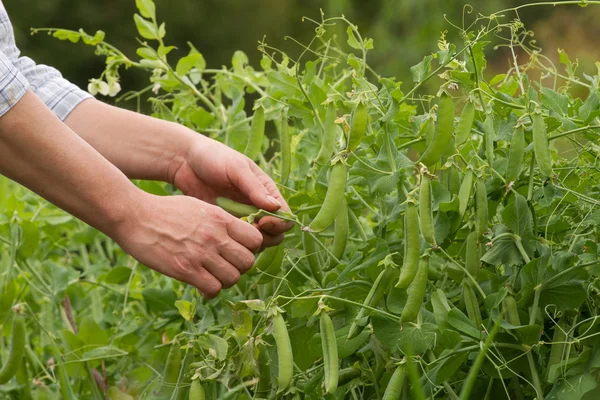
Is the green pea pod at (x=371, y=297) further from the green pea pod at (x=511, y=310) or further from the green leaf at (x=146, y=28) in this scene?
the green leaf at (x=146, y=28)

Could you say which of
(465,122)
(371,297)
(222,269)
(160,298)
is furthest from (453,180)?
(160,298)

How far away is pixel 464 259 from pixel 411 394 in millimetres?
220

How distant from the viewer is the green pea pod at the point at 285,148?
1304mm

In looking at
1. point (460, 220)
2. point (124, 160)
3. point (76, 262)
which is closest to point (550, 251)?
point (460, 220)

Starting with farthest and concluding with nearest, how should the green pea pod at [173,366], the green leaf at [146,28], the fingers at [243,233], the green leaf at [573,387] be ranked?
1. the green leaf at [146,28]
2. the green pea pod at [173,366]
3. the fingers at [243,233]
4. the green leaf at [573,387]

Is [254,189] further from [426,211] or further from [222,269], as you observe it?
[426,211]

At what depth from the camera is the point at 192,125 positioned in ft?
5.66

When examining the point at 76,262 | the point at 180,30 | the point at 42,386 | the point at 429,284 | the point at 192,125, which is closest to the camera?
the point at 429,284

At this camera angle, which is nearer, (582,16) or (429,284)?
(429,284)

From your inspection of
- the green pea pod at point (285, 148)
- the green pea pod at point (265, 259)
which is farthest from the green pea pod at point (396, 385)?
the green pea pod at point (285, 148)

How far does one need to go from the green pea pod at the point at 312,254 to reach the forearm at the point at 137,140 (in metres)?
0.25

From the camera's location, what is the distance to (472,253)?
1.09 meters

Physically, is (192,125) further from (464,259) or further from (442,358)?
(442,358)

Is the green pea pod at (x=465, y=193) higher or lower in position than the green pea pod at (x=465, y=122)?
lower
